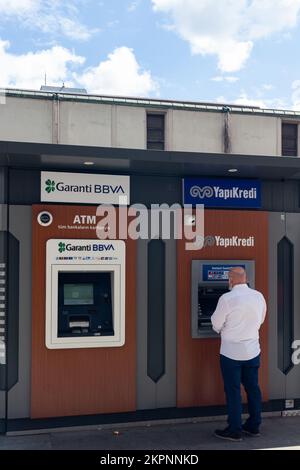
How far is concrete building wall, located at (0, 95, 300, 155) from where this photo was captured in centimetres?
3200

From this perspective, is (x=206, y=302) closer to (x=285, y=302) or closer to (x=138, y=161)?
(x=285, y=302)

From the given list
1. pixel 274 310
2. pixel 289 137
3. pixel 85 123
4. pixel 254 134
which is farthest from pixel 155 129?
pixel 274 310

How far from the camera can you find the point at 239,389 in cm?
470

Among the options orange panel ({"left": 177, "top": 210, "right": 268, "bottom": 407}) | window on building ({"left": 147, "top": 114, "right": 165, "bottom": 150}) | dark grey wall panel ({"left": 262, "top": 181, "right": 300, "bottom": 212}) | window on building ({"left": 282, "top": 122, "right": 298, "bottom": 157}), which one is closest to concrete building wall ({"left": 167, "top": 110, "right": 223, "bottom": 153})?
window on building ({"left": 147, "top": 114, "right": 165, "bottom": 150})

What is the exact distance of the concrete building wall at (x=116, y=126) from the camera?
32000 millimetres

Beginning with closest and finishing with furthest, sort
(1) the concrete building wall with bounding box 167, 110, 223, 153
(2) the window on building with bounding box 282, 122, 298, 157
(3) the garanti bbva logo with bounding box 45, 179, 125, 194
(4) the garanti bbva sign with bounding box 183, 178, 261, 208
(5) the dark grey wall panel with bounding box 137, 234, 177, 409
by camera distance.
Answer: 1. (3) the garanti bbva logo with bounding box 45, 179, 125, 194
2. (5) the dark grey wall panel with bounding box 137, 234, 177, 409
3. (4) the garanti bbva sign with bounding box 183, 178, 261, 208
4. (1) the concrete building wall with bounding box 167, 110, 223, 153
5. (2) the window on building with bounding box 282, 122, 298, 157

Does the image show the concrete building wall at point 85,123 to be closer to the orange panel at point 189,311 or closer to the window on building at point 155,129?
the window on building at point 155,129

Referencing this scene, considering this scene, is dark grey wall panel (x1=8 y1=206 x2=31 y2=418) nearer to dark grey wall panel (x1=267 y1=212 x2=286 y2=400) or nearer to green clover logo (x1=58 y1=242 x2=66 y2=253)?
green clover logo (x1=58 y1=242 x2=66 y2=253)

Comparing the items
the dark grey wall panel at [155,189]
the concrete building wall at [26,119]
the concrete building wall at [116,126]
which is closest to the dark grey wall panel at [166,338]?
the dark grey wall panel at [155,189]

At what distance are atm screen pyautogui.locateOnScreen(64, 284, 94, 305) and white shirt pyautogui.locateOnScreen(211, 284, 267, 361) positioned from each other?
4.07ft

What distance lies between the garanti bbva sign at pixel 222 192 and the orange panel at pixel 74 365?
0.85 m

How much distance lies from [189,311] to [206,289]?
291mm

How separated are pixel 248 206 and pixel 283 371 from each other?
71.8 inches
